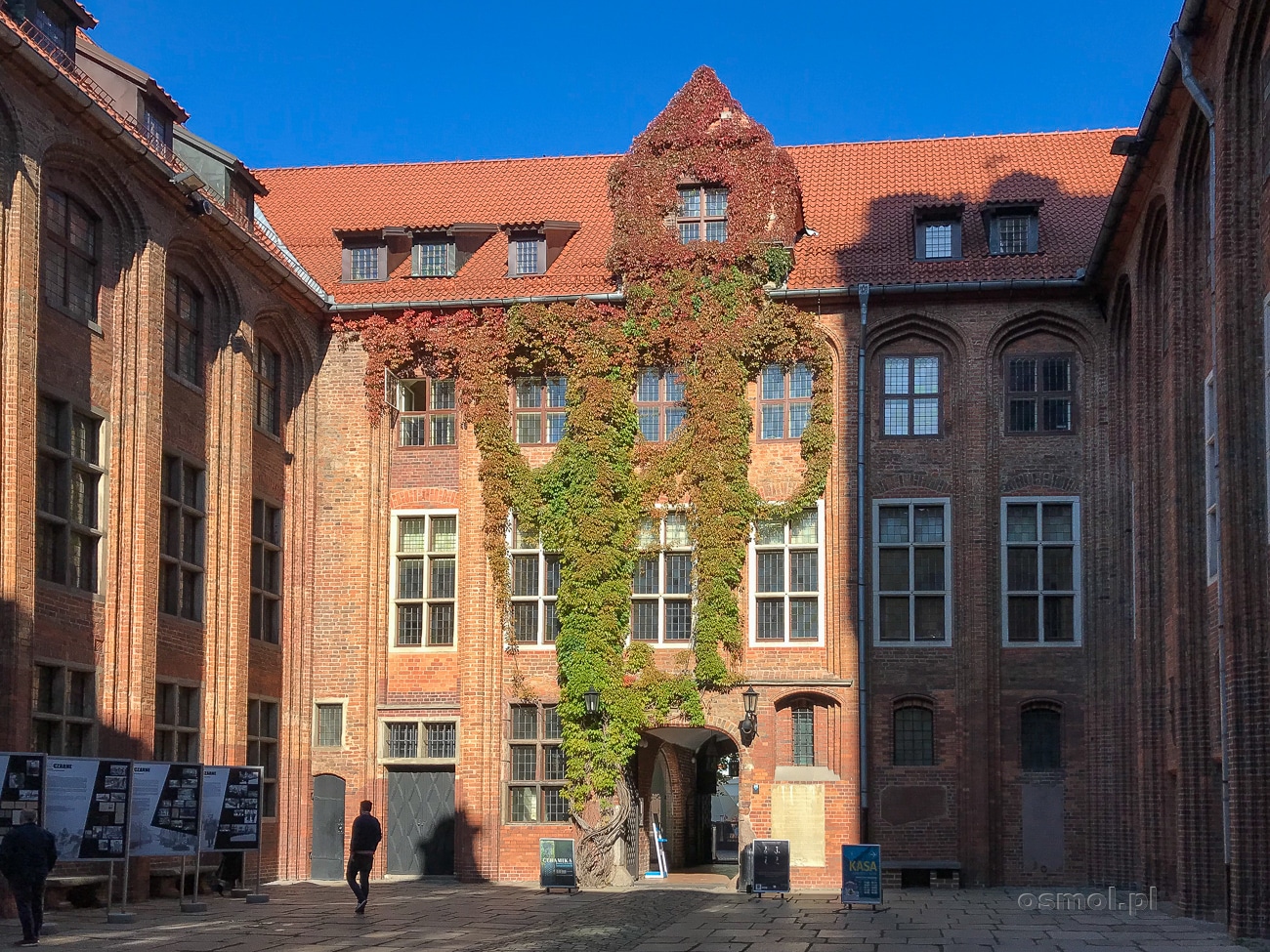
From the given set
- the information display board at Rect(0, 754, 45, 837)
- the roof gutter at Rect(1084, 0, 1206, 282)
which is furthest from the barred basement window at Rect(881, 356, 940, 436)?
the information display board at Rect(0, 754, 45, 837)

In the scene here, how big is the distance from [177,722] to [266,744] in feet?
12.7

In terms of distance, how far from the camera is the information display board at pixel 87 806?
20.8 m

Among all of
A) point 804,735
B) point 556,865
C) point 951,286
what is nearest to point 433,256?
point 951,286

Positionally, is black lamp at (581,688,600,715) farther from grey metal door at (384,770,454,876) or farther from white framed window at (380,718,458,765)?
grey metal door at (384,770,454,876)

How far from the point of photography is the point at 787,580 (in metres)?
32.2

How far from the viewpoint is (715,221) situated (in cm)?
3372

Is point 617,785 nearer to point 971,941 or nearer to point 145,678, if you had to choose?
point 145,678

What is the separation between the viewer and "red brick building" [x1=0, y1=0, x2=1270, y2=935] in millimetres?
27297

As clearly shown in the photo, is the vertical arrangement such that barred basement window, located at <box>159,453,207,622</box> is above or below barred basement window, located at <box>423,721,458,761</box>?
above

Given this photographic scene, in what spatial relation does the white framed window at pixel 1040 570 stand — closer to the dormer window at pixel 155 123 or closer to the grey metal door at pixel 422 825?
the grey metal door at pixel 422 825

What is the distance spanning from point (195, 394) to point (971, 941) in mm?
15731

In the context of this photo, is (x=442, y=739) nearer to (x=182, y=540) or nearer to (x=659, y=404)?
(x=182, y=540)

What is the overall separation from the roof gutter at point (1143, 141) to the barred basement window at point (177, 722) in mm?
16615

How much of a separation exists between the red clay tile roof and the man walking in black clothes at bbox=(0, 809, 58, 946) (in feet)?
53.2
